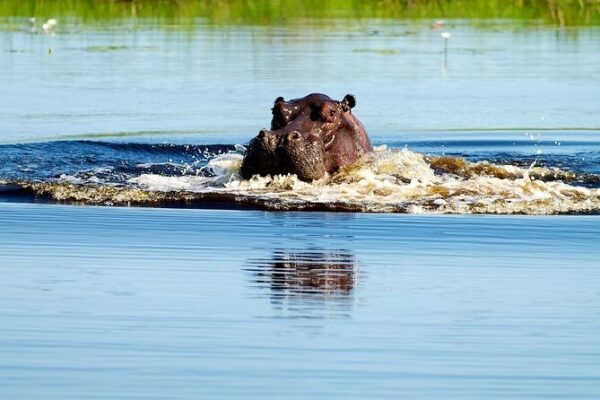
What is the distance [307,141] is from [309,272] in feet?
11.6

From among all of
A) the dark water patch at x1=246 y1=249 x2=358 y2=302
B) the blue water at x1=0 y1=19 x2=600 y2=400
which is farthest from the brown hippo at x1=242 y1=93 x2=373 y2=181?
the dark water patch at x1=246 y1=249 x2=358 y2=302

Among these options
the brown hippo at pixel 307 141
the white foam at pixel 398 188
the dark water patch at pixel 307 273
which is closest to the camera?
the dark water patch at pixel 307 273

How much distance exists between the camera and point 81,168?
535 inches

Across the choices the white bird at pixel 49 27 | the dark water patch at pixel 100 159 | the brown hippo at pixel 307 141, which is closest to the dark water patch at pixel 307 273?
the brown hippo at pixel 307 141

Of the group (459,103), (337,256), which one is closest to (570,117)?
(459,103)

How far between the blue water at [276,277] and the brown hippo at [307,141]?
82 centimetres

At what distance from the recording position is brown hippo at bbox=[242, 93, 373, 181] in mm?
11414

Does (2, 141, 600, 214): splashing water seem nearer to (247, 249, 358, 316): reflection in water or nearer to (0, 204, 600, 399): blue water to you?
(0, 204, 600, 399): blue water

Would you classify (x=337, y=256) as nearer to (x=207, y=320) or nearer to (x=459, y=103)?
(x=207, y=320)

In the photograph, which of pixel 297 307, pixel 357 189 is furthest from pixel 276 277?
pixel 357 189

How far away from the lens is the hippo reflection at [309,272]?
7.63m

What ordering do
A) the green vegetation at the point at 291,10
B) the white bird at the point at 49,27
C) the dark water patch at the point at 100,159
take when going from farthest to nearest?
the green vegetation at the point at 291,10 < the white bird at the point at 49,27 < the dark water patch at the point at 100,159

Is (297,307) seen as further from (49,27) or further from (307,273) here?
(49,27)

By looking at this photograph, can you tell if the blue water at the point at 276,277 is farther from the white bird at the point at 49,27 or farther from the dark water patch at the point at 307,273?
the white bird at the point at 49,27
